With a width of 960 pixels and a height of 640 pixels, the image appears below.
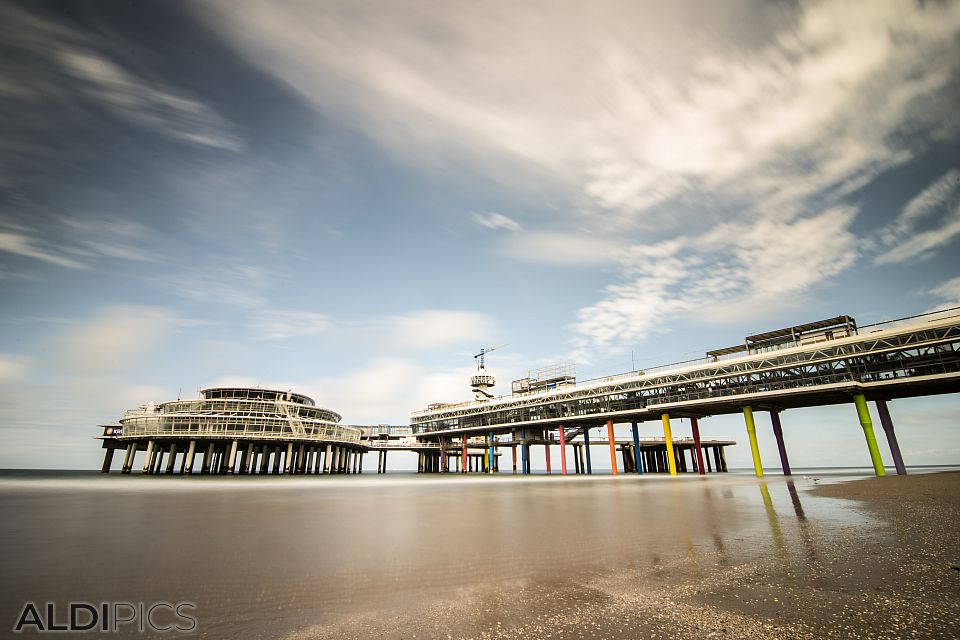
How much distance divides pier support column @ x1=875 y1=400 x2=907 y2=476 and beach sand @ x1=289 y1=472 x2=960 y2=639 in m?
40.7

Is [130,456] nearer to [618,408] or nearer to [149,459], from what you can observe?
[149,459]

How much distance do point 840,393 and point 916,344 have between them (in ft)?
21.7

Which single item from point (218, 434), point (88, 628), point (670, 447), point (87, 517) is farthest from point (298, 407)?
point (88, 628)

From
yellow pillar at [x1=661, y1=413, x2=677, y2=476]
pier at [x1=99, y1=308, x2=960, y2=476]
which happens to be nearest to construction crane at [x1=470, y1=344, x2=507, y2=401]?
pier at [x1=99, y1=308, x2=960, y2=476]

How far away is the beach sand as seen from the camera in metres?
3.17

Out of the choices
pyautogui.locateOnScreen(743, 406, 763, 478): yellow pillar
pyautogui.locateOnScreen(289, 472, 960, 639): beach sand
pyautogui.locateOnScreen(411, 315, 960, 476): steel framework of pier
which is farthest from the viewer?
pyautogui.locateOnScreen(743, 406, 763, 478): yellow pillar

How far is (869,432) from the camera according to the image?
33.7 metres

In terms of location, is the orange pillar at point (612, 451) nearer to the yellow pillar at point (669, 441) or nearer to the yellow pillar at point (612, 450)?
the yellow pillar at point (612, 450)

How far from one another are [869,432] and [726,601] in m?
43.6

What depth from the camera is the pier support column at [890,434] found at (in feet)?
111

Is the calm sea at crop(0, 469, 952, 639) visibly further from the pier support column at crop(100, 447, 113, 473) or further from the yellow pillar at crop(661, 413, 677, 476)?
the pier support column at crop(100, 447, 113, 473)

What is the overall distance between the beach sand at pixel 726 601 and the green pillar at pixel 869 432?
3807 centimetres

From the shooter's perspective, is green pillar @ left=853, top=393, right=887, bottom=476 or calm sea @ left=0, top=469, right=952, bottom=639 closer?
calm sea @ left=0, top=469, right=952, bottom=639

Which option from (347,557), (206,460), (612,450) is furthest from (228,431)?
(347,557)
